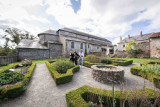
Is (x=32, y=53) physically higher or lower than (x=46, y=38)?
lower

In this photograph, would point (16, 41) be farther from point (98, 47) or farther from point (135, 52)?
point (135, 52)

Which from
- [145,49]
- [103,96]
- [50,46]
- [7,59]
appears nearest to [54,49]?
[50,46]

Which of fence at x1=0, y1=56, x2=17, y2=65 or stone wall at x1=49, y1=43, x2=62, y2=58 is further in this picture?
stone wall at x1=49, y1=43, x2=62, y2=58

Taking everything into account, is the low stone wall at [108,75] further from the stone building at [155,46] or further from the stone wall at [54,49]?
the stone building at [155,46]

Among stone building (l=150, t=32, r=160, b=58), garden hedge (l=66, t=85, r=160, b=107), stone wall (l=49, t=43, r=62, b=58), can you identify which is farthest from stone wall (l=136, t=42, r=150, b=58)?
stone wall (l=49, t=43, r=62, b=58)

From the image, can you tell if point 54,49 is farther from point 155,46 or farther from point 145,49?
point 155,46

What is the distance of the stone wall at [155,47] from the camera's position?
42.3 ft

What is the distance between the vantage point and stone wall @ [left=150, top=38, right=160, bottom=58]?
42.3 ft

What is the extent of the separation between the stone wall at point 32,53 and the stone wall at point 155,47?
80.6 ft

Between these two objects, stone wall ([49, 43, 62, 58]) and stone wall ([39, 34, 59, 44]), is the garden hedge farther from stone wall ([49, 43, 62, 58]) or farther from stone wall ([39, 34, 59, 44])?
stone wall ([39, 34, 59, 44])

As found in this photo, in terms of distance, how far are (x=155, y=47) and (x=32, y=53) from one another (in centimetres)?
2737

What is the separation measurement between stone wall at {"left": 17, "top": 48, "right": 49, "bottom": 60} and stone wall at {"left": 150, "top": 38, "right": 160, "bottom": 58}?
80.6 feet

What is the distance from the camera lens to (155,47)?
1321cm

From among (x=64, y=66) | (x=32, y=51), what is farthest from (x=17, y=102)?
(x=32, y=51)
